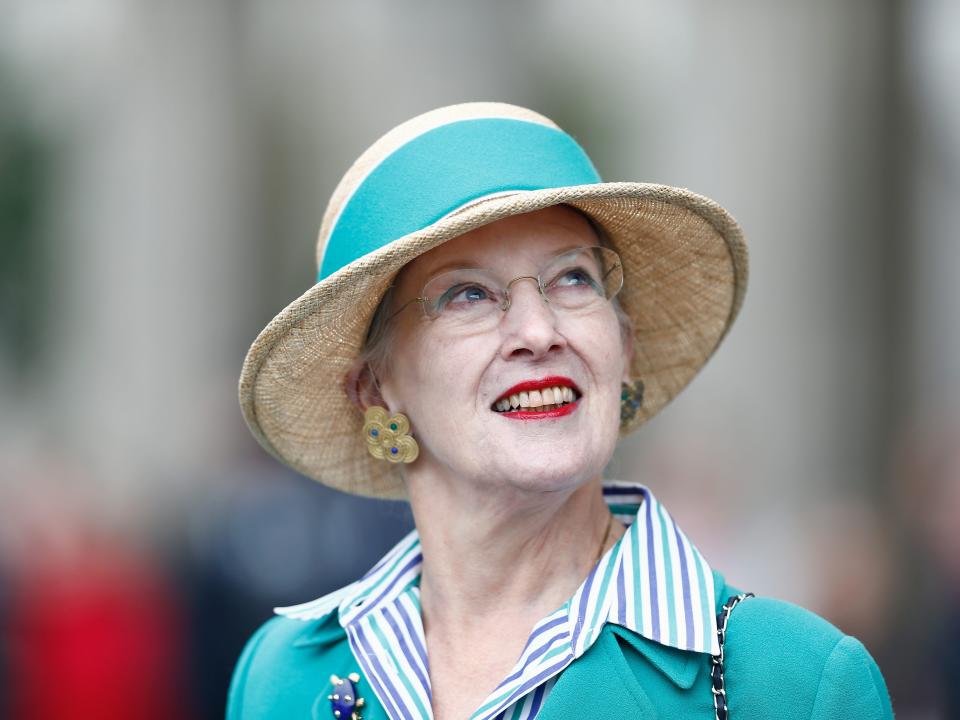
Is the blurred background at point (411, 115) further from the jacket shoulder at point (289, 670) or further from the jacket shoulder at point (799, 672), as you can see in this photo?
the jacket shoulder at point (799, 672)

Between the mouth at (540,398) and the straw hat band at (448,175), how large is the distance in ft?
1.21

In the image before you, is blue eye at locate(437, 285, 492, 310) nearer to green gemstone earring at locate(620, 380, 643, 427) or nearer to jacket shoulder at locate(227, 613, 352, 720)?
green gemstone earring at locate(620, 380, 643, 427)

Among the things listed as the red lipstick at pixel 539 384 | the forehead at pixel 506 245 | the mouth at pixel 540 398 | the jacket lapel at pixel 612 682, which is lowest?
the jacket lapel at pixel 612 682

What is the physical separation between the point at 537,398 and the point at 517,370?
0.07 metres

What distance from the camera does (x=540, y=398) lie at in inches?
95.4

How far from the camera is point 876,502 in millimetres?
11016

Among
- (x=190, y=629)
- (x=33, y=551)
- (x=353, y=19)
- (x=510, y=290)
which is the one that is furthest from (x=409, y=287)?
(x=353, y=19)

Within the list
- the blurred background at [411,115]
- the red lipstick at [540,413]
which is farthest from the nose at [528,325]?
the blurred background at [411,115]

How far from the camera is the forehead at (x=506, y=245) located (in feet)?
8.07

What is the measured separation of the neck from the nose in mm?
289

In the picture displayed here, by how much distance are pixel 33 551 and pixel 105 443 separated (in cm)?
626

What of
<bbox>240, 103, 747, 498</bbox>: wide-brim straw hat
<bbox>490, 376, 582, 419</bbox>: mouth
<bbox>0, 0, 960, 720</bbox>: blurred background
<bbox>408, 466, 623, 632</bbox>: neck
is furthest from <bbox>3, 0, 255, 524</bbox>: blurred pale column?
<bbox>490, 376, 582, 419</bbox>: mouth

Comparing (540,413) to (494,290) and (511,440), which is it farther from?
(494,290)

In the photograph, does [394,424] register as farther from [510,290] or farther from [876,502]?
[876,502]
